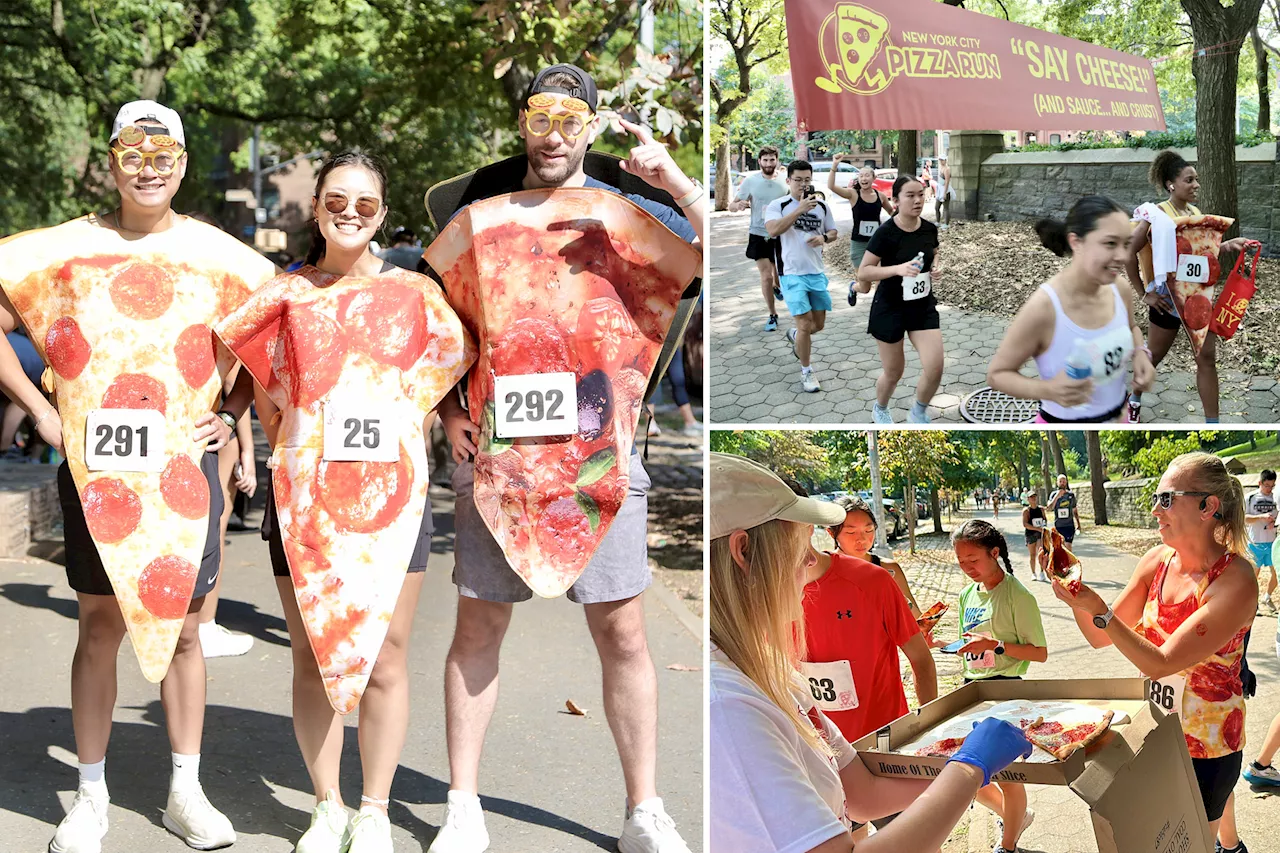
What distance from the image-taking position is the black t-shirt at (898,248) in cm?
415

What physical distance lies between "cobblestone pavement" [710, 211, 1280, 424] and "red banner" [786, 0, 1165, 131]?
60 cm

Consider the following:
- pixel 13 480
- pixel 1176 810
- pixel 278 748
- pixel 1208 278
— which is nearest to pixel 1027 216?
pixel 1208 278

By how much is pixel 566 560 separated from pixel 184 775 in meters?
1.20

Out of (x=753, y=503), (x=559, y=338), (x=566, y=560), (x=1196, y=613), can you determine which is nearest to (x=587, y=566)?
(x=566, y=560)

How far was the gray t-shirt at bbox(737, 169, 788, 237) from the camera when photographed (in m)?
3.85

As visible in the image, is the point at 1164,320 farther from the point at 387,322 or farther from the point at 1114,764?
the point at 387,322

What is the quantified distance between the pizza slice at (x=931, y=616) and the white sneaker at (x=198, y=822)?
183cm

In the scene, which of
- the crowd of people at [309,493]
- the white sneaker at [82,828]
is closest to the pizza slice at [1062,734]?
the crowd of people at [309,493]

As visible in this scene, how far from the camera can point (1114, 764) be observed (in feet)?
7.60

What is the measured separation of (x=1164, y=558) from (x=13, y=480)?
6.54 m

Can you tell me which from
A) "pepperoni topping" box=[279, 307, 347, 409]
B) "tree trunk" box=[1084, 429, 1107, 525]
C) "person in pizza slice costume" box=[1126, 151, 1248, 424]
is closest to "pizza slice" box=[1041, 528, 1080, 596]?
"tree trunk" box=[1084, 429, 1107, 525]

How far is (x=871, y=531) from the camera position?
→ 9.70 feet

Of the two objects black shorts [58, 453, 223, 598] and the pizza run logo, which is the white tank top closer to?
the pizza run logo

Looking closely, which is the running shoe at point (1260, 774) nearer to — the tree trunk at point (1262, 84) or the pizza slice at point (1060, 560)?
the pizza slice at point (1060, 560)
